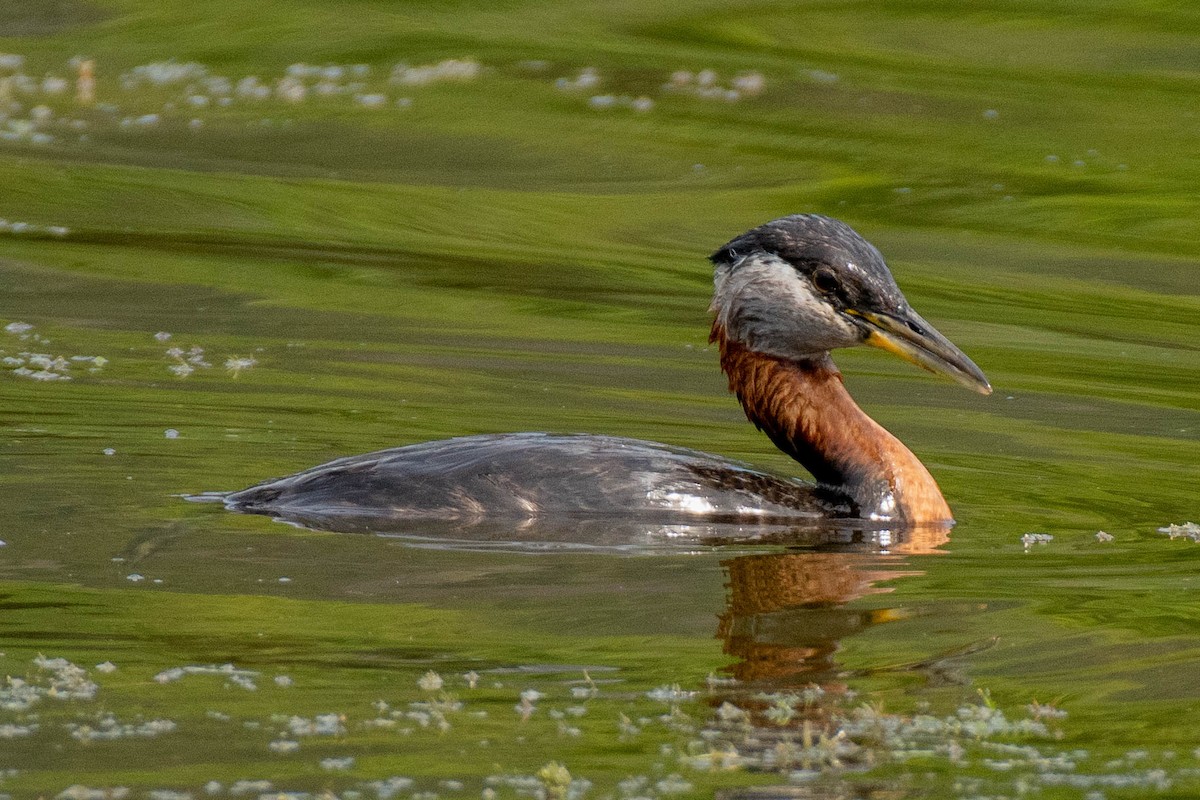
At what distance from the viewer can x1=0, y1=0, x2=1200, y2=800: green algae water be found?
5.44m

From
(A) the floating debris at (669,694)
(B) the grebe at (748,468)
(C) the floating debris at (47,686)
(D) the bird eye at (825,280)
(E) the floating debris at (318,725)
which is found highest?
(D) the bird eye at (825,280)

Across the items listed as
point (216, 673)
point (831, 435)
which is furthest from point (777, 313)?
point (216, 673)

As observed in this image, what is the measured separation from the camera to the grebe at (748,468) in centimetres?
782

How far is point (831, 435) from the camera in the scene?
27.2ft

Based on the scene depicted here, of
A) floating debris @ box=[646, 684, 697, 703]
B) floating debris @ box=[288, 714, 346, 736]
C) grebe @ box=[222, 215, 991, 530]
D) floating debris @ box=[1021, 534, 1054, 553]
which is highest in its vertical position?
grebe @ box=[222, 215, 991, 530]

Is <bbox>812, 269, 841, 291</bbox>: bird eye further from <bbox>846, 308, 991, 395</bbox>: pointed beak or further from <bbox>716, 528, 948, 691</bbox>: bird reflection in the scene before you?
<bbox>716, 528, 948, 691</bbox>: bird reflection

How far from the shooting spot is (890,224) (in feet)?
47.6

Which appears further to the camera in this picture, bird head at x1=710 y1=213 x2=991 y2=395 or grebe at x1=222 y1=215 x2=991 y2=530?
bird head at x1=710 y1=213 x2=991 y2=395

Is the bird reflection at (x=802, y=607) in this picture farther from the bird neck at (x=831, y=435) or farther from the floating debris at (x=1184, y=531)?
the floating debris at (x=1184, y=531)

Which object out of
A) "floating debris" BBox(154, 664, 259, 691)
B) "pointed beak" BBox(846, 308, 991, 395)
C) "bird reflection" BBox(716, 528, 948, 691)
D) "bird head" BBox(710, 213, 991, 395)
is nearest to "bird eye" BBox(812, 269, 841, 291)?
"bird head" BBox(710, 213, 991, 395)

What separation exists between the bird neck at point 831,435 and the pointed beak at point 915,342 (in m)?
0.32

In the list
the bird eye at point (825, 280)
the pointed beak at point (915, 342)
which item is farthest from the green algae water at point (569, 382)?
→ the bird eye at point (825, 280)

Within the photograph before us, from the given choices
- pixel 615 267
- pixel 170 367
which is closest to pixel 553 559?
pixel 170 367

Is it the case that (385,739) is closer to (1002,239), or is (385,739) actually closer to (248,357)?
(248,357)
